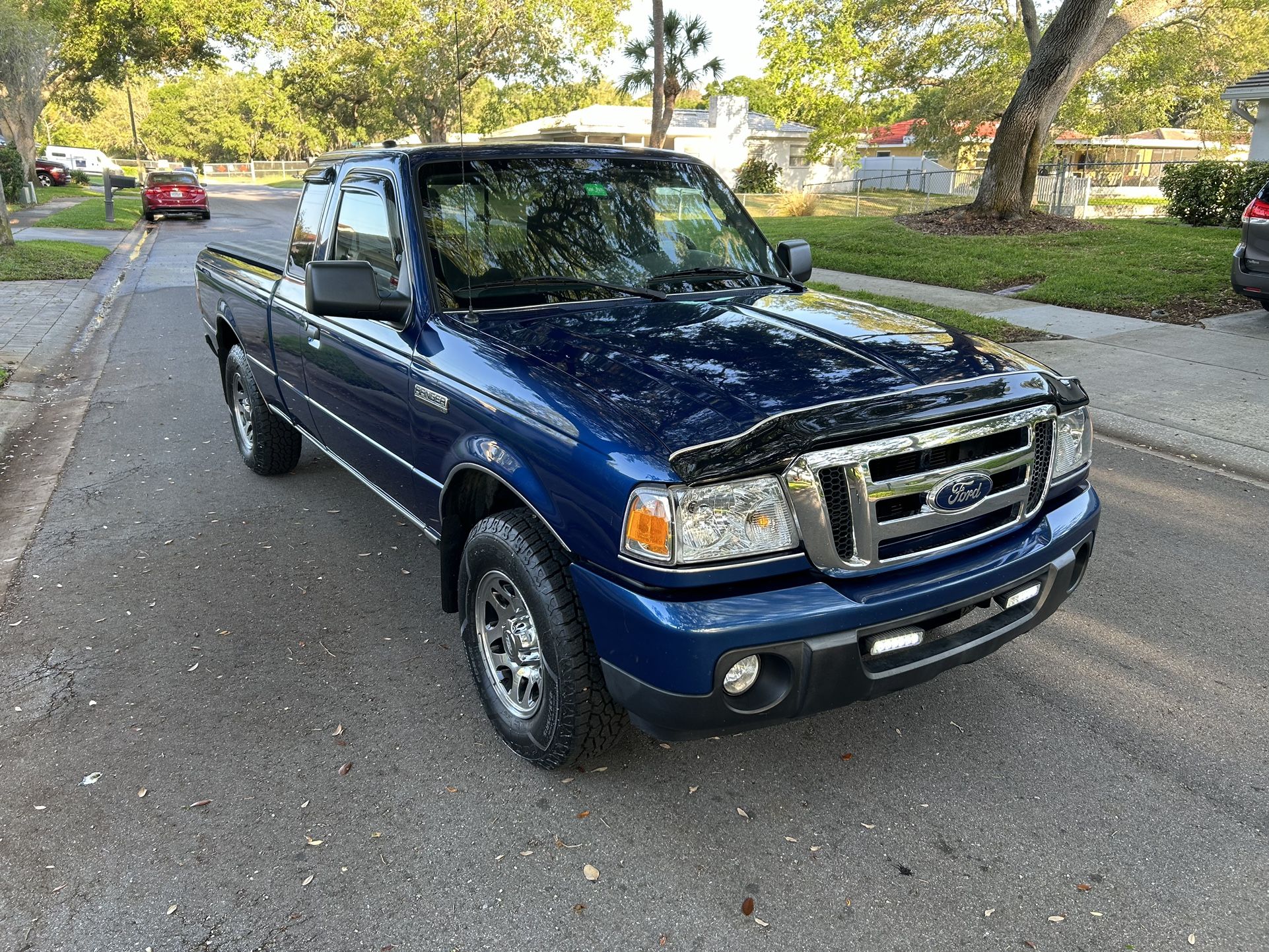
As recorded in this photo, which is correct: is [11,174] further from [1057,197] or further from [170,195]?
[1057,197]

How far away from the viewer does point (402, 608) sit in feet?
13.7

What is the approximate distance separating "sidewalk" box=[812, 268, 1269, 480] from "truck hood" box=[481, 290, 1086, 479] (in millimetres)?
3764

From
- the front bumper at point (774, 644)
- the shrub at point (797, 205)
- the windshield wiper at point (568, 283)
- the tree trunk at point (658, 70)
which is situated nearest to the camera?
the front bumper at point (774, 644)

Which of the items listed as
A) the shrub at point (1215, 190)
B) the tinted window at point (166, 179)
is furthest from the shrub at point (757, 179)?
the tinted window at point (166, 179)

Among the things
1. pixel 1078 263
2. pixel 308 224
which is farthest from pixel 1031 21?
pixel 308 224

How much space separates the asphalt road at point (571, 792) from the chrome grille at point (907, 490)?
0.86 m

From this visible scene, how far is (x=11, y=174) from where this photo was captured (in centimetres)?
3042

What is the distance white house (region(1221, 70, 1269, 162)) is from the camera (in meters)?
23.3

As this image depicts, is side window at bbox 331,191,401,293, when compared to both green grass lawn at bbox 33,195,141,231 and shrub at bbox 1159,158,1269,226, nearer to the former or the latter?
shrub at bbox 1159,158,1269,226

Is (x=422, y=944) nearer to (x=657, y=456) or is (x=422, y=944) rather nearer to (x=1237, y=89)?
(x=657, y=456)

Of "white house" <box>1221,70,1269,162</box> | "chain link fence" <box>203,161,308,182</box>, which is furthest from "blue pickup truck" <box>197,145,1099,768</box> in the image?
"chain link fence" <box>203,161,308,182</box>

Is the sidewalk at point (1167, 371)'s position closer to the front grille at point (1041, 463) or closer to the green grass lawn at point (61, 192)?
the front grille at point (1041, 463)

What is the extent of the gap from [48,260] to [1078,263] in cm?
1644

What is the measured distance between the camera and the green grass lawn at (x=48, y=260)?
14.5m
